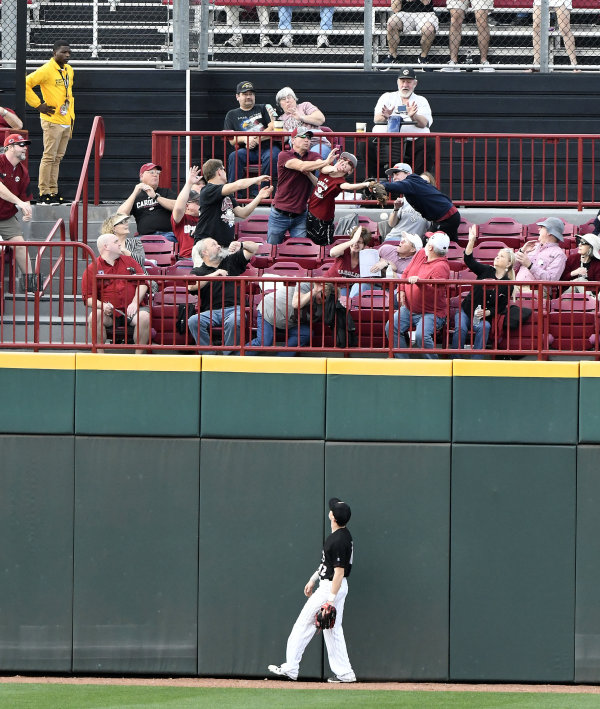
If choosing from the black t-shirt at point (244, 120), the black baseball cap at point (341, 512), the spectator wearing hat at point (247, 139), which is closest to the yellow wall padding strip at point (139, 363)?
the black baseball cap at point (341, 512)

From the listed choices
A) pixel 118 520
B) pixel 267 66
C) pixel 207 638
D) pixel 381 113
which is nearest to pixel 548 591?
pixel 207 638

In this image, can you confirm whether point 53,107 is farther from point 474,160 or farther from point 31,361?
point 31,361

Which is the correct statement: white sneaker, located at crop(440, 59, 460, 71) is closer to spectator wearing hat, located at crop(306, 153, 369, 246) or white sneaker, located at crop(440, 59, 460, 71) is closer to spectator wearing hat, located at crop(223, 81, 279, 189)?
spectator wearing hat, located at crop(223, 81, 279, 189)

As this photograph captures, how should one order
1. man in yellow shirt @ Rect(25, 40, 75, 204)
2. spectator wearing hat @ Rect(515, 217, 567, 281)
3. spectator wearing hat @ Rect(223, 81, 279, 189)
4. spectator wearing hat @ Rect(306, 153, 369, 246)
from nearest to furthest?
1. spectator wearing hat @ Rect(515, 217, 567, 281)
2. spectator wearing hat @ Rect(306, 153, 369, 246)
3. spectator wearing hat @ Rect(223, 81, 279, 189)
4. man in yellow shirt @ Rect(25, 40, 75, 204)

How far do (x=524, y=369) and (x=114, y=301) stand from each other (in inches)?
141

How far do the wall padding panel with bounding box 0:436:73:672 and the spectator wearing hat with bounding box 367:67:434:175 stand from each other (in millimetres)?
5831

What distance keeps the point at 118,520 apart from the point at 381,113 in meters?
A: 6.63

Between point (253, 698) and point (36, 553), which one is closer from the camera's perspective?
point (253, 698)

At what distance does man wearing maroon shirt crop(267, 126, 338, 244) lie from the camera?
50.9 feet

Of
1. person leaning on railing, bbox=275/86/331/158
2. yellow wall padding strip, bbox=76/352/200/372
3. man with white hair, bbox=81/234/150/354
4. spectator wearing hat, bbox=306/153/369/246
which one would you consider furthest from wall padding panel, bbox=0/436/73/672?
person leaning on railing, bbox=275/86/331/158

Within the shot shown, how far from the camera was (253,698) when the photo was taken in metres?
11.9

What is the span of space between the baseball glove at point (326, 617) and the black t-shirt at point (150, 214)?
17.6 feet

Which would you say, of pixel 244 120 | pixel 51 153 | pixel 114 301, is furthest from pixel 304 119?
pixel 114 301

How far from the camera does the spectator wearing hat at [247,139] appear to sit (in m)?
16.8
